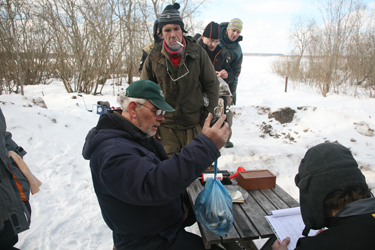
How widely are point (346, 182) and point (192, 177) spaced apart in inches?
27.9

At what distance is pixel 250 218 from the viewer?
1616mm

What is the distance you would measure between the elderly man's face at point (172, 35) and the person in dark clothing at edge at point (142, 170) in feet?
3.98

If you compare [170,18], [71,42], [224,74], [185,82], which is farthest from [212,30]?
[71,42]

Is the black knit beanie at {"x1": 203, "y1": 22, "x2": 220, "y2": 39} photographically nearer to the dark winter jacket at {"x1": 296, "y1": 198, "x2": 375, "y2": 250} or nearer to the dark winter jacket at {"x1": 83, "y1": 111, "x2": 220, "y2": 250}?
the dark winter jacket at {"x1": 83, "y1": 111, "x2": 220, "y2": 250}

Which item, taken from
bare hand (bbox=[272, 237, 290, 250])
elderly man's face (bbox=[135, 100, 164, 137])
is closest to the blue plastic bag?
bare hand (bbox=[272, 237, 290, 250])

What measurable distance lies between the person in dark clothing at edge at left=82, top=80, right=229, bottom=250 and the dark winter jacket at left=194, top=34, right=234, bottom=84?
2.50m

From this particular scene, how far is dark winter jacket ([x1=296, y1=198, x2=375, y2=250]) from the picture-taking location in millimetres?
928

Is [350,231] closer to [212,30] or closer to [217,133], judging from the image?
[217,133]

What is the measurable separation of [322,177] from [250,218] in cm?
68

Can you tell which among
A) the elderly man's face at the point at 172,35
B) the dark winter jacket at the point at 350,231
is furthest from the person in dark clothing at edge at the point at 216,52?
the dark winter jacket at the point at 350,231

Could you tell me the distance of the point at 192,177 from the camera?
1193 mm

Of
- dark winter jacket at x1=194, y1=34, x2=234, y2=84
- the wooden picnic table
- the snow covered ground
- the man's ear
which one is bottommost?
the snow covered ground

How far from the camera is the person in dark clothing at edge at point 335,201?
96 cm

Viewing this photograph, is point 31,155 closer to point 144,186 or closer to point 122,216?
point 122,216
